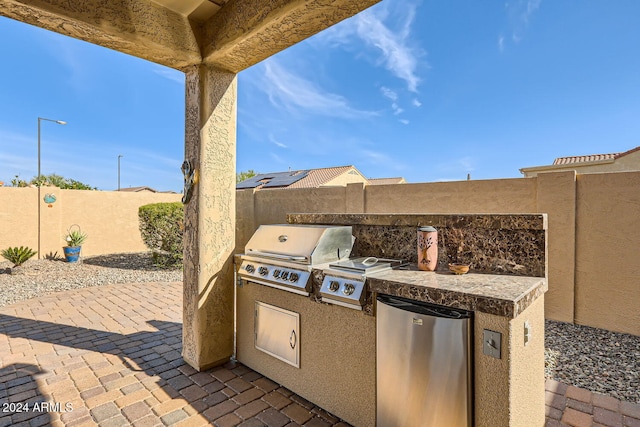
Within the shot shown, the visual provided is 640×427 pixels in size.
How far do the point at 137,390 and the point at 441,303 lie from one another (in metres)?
2.56

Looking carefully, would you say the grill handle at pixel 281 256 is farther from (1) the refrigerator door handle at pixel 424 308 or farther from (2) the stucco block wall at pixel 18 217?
(2) the stucco block wall at pixel 18 217

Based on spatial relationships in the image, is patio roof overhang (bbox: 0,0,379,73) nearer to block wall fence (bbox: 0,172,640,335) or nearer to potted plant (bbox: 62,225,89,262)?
block wall fence (bbox: 0,172,640,335)

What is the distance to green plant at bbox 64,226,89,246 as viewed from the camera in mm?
8391

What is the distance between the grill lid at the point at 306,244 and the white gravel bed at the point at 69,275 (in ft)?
16.3

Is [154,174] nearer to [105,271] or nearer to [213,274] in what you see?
[105,271]

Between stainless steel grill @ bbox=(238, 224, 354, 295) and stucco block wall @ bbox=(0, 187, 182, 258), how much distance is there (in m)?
9.15

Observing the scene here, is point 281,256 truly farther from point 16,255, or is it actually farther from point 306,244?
point 16,255

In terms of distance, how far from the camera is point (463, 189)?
5168 mm

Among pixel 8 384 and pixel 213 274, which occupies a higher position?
pixel 213 274

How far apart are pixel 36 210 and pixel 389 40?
11347 millimetres

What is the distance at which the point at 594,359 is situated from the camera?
3.23 meters

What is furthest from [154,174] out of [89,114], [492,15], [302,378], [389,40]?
[302,378]

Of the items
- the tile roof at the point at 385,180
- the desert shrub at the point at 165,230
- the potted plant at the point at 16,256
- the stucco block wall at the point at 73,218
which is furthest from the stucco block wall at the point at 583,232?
the tile roof at the point at 385,180

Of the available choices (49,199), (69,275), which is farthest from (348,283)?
(49,199)
